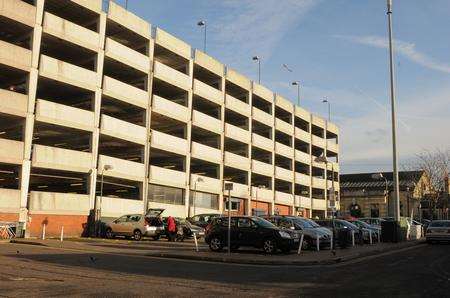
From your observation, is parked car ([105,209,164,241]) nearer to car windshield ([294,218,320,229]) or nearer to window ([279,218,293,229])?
window ([279,218,293,229])

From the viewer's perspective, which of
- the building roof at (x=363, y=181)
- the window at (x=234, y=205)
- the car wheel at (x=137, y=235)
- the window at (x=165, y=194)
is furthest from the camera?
the building roof at (x=363, y=181)

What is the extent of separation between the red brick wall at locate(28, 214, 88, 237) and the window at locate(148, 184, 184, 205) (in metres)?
8.35

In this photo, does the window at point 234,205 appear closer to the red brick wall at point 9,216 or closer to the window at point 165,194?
the window at point 165,194

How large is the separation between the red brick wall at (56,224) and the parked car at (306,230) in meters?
16.3

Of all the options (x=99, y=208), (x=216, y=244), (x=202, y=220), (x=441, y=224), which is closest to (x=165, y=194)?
(x=202, y=220)

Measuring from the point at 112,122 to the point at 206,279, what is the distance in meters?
28.8

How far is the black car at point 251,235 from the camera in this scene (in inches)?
837

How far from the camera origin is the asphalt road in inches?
427

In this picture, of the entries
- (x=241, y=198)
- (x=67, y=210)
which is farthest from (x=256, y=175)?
(x=67, y=210)

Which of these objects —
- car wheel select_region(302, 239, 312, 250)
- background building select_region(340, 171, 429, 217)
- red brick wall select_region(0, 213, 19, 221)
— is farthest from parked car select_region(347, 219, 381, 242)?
background building select_region(340, 171, 429, 217)

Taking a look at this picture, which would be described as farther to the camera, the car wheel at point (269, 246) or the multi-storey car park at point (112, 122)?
the multi-storey car park at point (112, 122)

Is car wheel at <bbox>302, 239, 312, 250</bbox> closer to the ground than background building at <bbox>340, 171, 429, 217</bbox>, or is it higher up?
closer to the ground

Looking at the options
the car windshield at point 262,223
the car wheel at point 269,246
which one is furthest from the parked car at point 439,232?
the car wheel at point 269,246

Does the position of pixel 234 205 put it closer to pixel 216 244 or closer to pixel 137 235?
pixel 137 235
